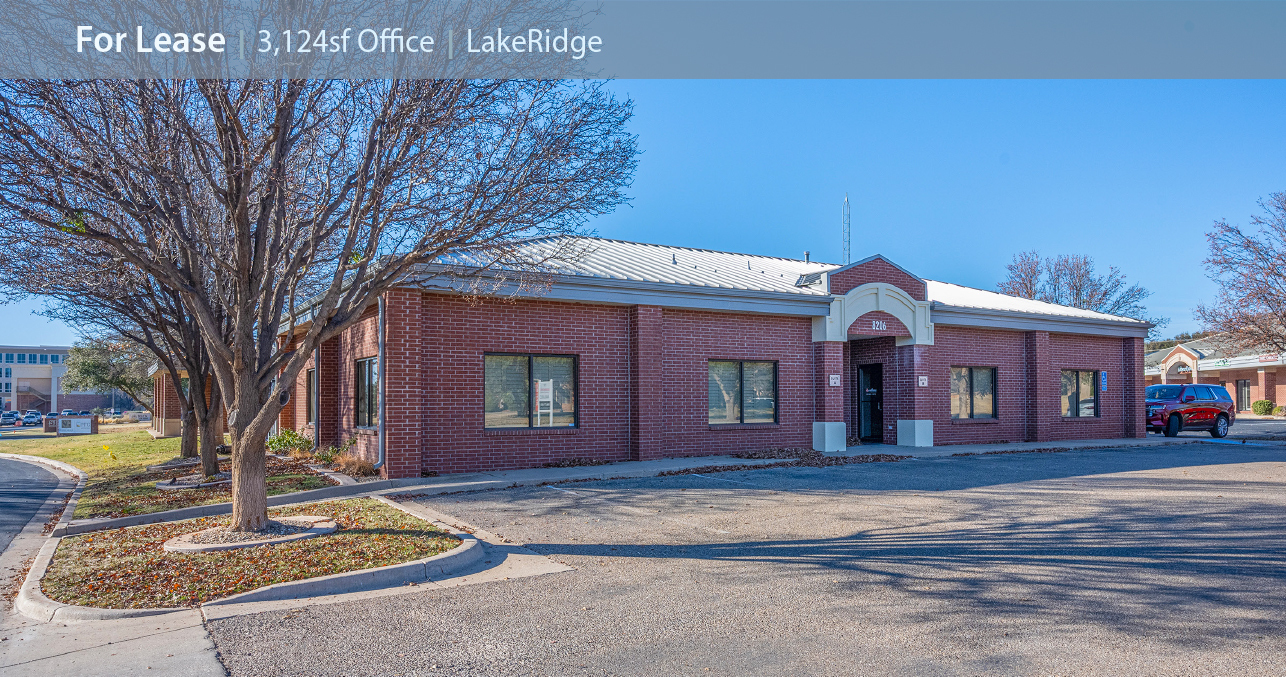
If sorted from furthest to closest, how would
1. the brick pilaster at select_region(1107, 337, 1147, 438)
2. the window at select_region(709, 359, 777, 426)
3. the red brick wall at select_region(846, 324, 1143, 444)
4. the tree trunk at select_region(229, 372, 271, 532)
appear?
the brick pilaster at select_region(1107, 337, 1147, 438) < the red brick wall at select_region(846, 324, 1143, 444) < the window at select_region(709, 359, 777, 426) < the tree trunk at select_region(229, 372, 271, 532)

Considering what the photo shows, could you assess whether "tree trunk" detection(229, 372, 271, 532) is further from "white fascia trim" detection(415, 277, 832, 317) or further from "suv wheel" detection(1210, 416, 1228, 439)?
"suv wheel" detection(1210, 416, 1228, 439)

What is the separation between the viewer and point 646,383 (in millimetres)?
16953

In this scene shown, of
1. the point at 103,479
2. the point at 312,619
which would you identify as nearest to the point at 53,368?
the point at 103,479

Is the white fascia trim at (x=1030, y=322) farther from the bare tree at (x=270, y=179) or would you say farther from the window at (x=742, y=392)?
the bare tree at (x=270, y=179)

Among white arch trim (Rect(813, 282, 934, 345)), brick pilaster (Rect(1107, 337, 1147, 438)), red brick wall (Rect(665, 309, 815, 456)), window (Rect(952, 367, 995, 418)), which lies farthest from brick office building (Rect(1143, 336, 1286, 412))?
red brick wall (Rect(665, 309, 815, 456))

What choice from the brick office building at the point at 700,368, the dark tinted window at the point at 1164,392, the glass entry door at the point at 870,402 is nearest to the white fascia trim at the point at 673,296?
the brick office building at the point at 700,368

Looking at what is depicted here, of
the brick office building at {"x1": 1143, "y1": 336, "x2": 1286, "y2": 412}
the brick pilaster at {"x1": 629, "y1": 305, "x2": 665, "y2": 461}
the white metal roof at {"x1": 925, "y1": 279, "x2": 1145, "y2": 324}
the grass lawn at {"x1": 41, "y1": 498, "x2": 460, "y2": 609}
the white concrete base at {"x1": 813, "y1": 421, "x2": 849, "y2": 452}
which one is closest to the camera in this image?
the grass lawn at {"x1": 41, "y1": 498, "x2": 460, "y2": 609}

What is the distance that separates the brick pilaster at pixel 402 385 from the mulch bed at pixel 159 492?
126 cm

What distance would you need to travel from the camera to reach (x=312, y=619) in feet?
20.4

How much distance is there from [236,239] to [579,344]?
8.16 m

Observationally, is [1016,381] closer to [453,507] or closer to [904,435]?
[904,435]

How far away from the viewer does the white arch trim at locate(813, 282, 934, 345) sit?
1969 cm

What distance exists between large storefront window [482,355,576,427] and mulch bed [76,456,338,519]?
3356 mm

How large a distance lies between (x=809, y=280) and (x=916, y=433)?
5.02 m
